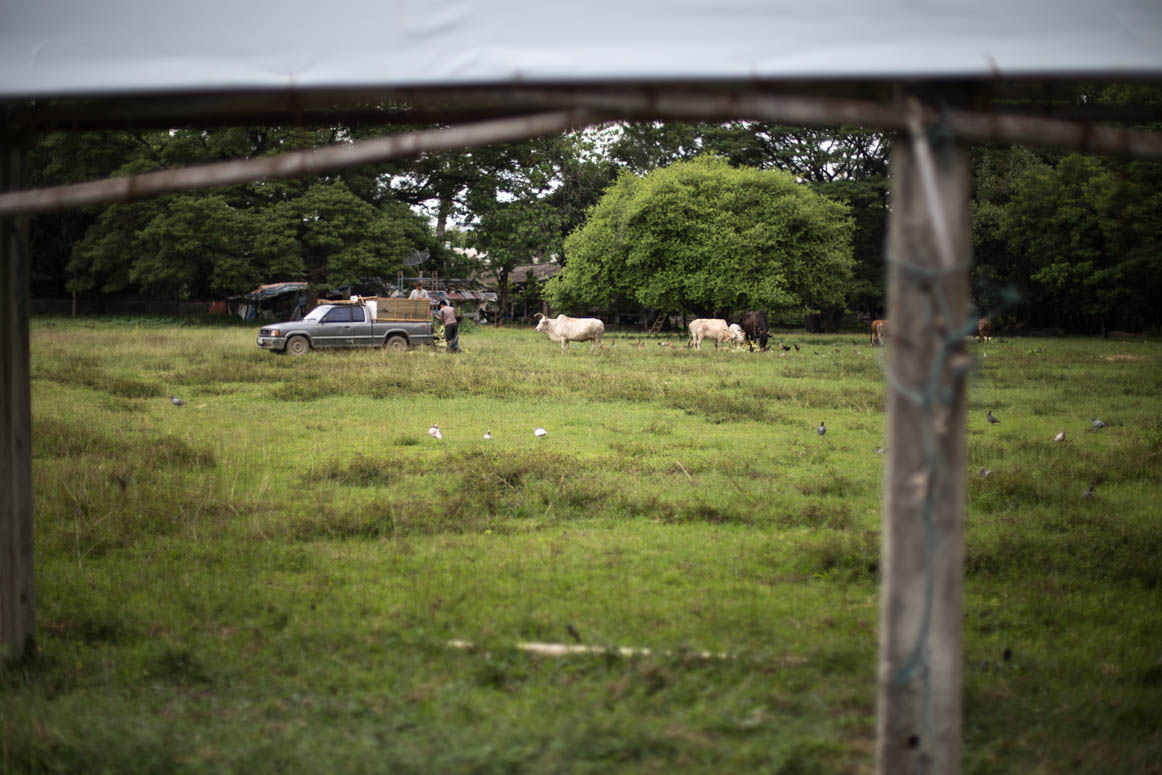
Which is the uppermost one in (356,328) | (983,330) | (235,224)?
(235,224)

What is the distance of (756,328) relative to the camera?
89.4 ft

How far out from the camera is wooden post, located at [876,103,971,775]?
2.83 meters

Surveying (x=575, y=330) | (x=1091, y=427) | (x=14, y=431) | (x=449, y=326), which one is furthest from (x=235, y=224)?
(x=14, y=431)

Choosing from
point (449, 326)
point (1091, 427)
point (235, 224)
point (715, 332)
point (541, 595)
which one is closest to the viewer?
point (541, 595)

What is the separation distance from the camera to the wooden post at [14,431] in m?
4.29

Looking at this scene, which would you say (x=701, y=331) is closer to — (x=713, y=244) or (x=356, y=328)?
(x=713, y=244)

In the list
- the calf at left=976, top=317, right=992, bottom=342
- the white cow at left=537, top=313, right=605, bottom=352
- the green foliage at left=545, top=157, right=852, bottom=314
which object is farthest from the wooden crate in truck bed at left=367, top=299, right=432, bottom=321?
the calf at left=976, top=317, right=992, bottom=342

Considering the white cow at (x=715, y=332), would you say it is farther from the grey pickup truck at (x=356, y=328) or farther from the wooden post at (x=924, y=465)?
the wooden post at (x=924, y=465)

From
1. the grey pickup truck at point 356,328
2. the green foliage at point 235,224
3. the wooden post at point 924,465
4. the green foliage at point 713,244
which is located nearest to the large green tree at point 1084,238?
the green foliage at point 713,244

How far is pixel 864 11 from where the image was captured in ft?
9.97

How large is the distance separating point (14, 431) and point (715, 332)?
23.1 meters

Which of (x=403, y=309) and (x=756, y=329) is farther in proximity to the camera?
(x=756, y=329)

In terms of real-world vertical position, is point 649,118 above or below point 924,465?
above

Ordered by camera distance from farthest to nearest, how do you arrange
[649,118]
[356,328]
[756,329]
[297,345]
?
[756,329] → [356,328] → [297,345] → [649,118]
